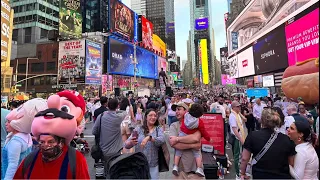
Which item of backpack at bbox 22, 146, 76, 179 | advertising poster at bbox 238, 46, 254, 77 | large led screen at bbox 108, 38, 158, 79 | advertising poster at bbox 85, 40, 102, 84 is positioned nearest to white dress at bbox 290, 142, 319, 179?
backpack at bbox 22, 146, 76, 179

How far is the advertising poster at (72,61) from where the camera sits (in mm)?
36719

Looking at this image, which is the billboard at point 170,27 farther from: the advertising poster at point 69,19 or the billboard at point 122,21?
the advertising poster at point 69,19

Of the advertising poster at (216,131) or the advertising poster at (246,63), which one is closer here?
the advertising poster at (216,131)

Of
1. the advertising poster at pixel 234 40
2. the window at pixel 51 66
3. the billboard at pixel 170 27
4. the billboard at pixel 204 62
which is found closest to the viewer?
the window at pixel 51 66

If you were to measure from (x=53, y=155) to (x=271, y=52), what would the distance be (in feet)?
107

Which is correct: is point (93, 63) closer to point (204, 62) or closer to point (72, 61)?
point (72, 61)

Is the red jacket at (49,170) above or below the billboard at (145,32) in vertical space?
below

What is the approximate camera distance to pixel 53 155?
199cm

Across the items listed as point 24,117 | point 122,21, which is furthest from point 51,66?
point 24,117

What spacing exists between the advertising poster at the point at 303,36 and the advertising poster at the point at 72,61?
30.7m

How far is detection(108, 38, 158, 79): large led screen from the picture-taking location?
46.6 m

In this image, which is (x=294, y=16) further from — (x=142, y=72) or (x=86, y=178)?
(x=142, y=72)

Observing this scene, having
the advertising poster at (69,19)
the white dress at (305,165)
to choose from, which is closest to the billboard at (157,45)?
the advertising poster at (69,19)

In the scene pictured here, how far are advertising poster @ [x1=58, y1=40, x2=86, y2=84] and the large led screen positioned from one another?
28.6ft
